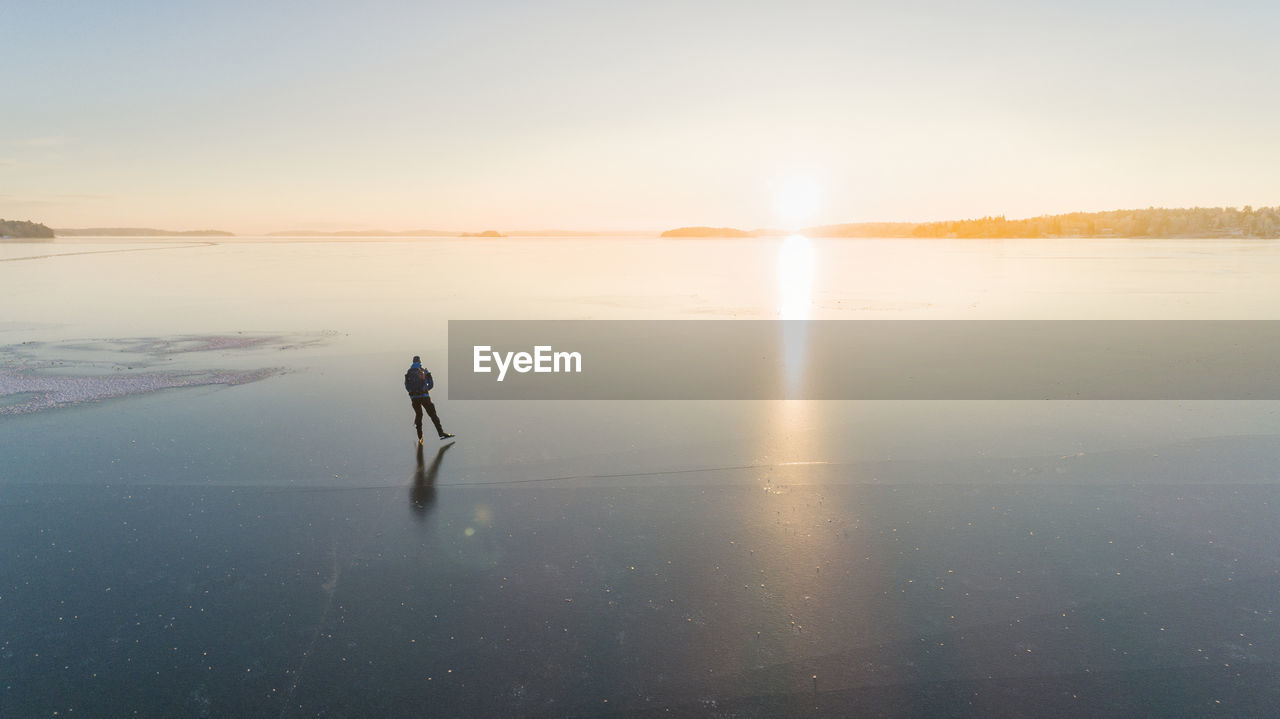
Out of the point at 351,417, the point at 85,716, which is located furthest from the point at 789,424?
the point at 85,716

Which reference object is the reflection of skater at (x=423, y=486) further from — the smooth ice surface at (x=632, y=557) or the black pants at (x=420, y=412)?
the black pants at (x=420, y=412)

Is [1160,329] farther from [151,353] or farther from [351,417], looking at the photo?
[151,353]

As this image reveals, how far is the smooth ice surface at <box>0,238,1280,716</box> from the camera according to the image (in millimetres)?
6691

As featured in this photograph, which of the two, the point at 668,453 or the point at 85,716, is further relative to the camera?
the point at 668,453

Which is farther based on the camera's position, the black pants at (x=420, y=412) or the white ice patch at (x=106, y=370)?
the white ice patch at (x=106, y=370)

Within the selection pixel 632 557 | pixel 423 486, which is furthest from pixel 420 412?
pixel 632 557

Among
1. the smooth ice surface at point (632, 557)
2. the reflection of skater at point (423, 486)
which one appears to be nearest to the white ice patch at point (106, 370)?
the smooth ice surface at point (632, 557)

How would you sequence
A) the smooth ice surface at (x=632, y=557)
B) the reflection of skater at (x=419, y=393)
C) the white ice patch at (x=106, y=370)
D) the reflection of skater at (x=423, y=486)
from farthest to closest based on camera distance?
the white ice patch at (x=106, y=370), the reflection of skater at (x=419, y=393), the reflection of skater at (x=423, y=486), the smooth ice surface at (x=632, y=557)

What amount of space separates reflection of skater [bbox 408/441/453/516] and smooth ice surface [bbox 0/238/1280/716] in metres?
0.06

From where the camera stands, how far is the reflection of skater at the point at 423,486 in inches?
425

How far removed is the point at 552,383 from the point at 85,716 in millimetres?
13904

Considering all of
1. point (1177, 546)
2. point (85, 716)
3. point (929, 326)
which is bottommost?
point (85, 716)

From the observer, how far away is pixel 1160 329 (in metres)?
29.0

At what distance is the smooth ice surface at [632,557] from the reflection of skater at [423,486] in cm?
6
